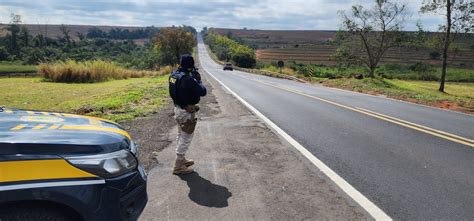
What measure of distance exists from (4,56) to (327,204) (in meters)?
96.4

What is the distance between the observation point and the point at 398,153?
7238mm

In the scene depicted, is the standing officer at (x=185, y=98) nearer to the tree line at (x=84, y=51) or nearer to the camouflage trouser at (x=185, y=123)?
the camouflage trouser at (x=185, y=123)

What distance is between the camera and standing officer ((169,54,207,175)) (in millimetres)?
6008

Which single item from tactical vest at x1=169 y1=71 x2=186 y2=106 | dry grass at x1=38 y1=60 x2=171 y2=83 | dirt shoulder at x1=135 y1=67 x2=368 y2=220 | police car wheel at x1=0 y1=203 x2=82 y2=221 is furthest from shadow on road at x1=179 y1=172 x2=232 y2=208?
dry grass at x1=38 y1=60 x2=171 y2=83

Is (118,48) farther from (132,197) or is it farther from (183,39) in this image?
(132,197)

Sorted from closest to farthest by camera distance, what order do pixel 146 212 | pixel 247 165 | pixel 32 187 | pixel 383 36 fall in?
pixel 32 187 < pixel 146 212 < pixel 247 165 < pixel 383 36

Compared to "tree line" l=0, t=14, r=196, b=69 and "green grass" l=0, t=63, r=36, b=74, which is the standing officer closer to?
"tree line" l=0, t=14, r=196, b=69

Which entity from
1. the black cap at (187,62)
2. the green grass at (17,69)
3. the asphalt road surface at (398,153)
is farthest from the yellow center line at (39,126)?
the green grass at (17,69)

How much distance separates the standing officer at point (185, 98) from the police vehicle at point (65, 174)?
236 centimetres

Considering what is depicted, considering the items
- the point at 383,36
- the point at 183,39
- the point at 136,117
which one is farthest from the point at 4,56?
the point at 136,117

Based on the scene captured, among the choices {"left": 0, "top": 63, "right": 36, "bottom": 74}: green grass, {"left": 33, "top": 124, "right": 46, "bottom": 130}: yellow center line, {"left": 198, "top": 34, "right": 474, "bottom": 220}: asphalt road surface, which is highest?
{"left": 33, "top": 124, "right": 46, "bottom": 130}: yellow center line

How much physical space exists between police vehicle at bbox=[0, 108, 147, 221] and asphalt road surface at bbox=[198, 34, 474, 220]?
111 inches

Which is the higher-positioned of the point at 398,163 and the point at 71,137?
the point at 71,137

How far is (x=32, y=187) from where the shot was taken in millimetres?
2846
